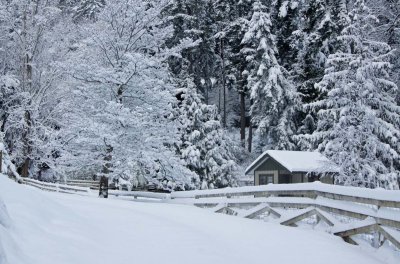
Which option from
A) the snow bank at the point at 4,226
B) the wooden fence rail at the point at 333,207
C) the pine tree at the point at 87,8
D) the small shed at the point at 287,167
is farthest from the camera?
the pine tree at the point at 87,8

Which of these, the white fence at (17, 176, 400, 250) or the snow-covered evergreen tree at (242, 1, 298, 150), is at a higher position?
the snow-covered evergreen tree at (242, 1, 298, 150)

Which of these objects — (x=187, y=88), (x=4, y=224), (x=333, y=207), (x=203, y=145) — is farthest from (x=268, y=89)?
(x=4, y=224)

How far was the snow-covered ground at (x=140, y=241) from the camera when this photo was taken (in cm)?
520

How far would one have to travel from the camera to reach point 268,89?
40.8 metres

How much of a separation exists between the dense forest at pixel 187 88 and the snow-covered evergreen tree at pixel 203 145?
0.37 feet

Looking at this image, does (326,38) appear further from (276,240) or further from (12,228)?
(12,228)

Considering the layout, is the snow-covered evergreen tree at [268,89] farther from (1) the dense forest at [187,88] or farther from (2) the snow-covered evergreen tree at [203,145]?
(2) the snow-covered evergreen tree at [203,145]

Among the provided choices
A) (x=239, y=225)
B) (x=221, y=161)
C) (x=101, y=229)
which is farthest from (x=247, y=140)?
(x=101, y=229)

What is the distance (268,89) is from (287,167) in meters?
13.8

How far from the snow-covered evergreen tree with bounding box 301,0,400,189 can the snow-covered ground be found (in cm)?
1340

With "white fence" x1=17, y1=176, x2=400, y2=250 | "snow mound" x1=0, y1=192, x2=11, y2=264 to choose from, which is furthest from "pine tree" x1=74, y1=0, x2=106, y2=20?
"snow mound" x1=0, y1=192, x2=11, y2=264

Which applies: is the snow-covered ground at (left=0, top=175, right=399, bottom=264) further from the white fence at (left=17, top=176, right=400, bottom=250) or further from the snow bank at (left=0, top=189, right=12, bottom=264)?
the white fence at (left=17, top=176, right=400, bottom=250)

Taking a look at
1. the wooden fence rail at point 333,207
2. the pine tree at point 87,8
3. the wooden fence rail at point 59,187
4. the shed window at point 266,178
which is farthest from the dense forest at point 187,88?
the wooden fence rail at point 333,207

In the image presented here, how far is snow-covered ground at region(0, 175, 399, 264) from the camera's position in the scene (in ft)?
17.1
